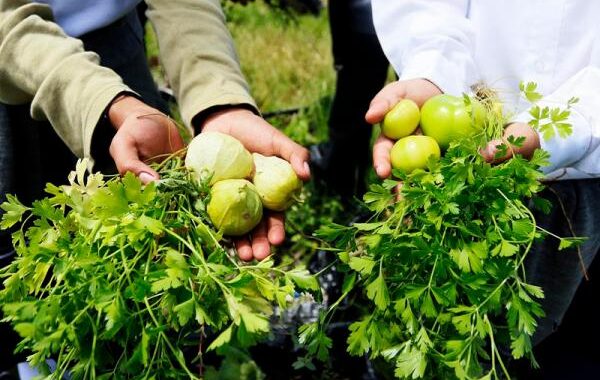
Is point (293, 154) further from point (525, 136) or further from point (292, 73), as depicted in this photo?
point (292, 73)

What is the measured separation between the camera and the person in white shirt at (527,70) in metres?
1.43

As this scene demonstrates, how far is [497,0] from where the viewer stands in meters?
1.52

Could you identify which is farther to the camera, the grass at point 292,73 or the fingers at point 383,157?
the grass at point 292,73

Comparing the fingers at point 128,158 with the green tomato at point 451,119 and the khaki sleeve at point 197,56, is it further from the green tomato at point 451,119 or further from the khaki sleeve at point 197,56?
the green tomato at point 451,119

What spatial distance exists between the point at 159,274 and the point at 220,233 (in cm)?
19

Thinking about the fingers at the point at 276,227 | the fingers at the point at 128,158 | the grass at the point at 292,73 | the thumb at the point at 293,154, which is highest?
the fingers at the point at 128,158

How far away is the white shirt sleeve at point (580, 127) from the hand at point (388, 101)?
245 millimetres

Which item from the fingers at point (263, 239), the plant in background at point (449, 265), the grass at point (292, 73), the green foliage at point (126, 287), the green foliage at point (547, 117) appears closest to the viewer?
the green foliage at point (126, 287)

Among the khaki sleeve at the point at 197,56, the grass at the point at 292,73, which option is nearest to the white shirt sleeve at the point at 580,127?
the khaki sleeve at the point at 197,56

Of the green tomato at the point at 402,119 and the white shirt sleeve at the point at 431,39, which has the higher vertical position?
the white shirt sleeve at the point at 431,39

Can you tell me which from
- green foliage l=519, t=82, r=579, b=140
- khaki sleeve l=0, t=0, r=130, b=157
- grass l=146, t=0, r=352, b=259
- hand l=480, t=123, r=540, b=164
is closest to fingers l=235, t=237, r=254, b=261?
khaki sleeve l=0, t=0, r=130, b=157

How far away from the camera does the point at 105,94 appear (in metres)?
1.43

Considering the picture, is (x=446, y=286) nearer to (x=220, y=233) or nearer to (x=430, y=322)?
(x=430, y=322)

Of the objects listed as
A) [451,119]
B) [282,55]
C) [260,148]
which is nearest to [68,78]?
[260,148]
